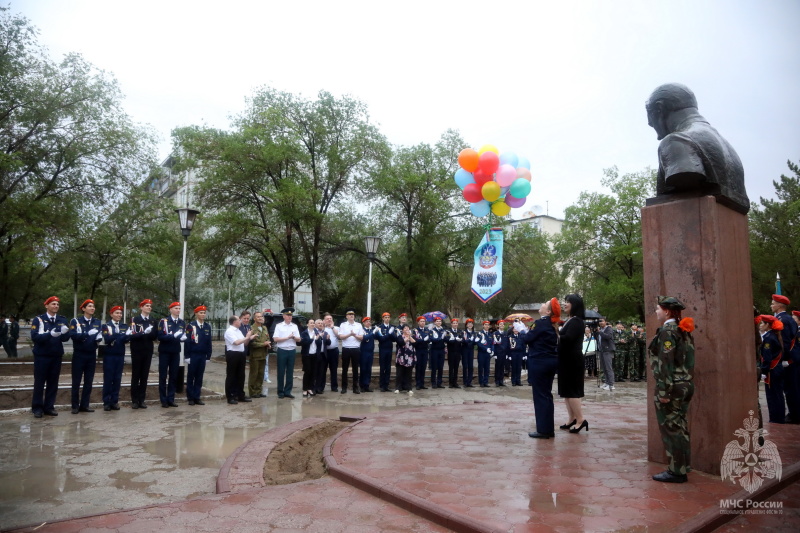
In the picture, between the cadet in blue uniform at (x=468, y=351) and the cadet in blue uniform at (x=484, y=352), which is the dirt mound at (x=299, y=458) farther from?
the cadet in blue uniform at (x=484, y=352)

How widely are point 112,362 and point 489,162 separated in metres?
10.2

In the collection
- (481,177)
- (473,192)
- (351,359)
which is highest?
(481,177)

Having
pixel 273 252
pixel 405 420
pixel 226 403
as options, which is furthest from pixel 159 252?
pixel 405 420

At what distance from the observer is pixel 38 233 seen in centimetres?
1764

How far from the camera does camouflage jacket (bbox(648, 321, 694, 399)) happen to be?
207 inches

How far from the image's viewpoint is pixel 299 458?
6.71 metres

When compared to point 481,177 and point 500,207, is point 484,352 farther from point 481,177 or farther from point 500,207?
point 481,177

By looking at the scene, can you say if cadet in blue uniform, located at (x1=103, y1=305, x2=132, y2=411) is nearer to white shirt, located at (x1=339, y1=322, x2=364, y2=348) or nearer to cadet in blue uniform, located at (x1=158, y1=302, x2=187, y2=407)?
cadet in blue uniform, located at (x1=158, y1=302, x2=187, y2=407)

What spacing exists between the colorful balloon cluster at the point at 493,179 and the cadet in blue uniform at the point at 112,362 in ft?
31.4

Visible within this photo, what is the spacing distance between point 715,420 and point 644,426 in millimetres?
3095

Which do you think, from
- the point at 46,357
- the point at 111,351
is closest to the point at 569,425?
the point at 111,351

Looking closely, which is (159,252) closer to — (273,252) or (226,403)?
(273,252)

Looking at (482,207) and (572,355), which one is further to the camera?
(482,207)

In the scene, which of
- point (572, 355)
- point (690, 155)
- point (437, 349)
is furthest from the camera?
point (437, 349)
